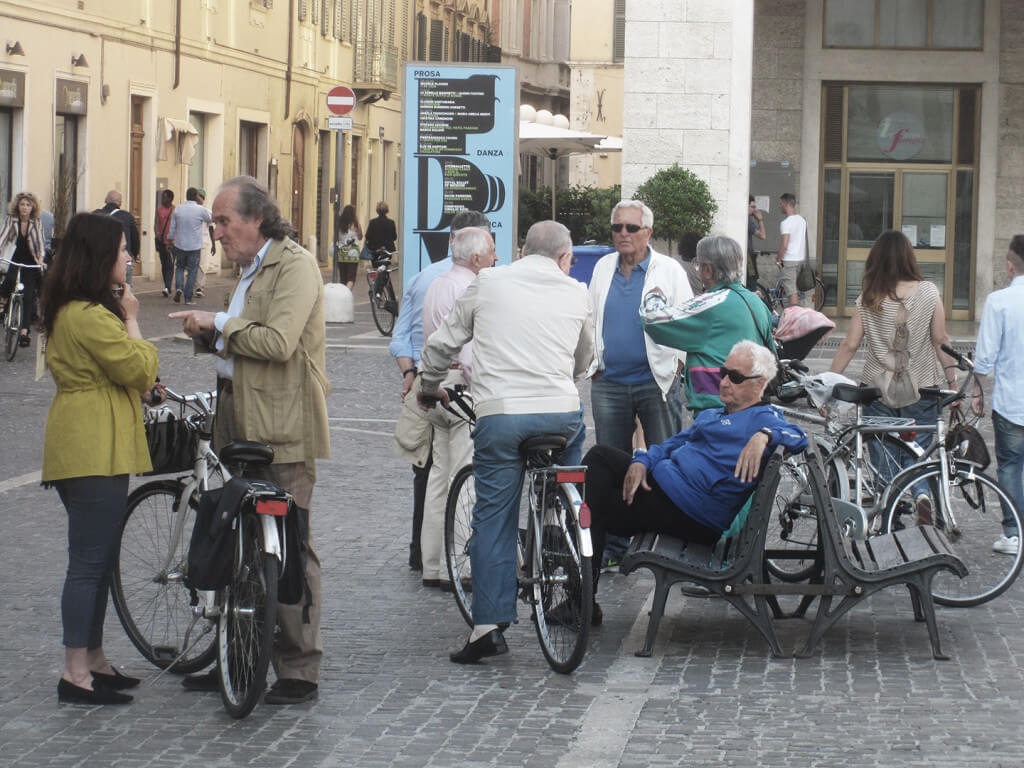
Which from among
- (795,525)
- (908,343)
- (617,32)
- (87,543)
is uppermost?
(617,32)

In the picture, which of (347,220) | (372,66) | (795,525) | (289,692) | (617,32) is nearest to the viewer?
(289,692)

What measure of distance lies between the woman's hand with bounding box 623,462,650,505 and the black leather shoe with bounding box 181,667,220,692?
71.0 inches

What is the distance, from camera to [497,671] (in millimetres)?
6590

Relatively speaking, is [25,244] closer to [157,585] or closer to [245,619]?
[157,585]

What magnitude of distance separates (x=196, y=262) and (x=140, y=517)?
21697mm

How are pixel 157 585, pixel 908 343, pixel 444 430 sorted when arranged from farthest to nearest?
pixel 908 343
pixel 444 430
pixel 157 585

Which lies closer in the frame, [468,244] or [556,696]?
[556,696]

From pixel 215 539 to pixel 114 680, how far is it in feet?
2.34

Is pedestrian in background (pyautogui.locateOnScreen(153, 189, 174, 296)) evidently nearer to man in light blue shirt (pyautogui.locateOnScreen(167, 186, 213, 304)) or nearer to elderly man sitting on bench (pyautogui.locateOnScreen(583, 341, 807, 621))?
man in light blue shirt (pyautogui.locateOnScreen(167, 186, 213, 304))

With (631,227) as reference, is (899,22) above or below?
above

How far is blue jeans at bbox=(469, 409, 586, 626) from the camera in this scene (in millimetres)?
6605

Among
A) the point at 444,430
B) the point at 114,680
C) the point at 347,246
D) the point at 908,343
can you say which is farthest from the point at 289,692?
the point at 347,246

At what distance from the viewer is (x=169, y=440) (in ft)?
20.5

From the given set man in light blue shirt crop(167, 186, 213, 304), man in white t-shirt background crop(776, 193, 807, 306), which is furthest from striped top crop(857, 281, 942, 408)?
man in light blue shirt crop(167, 186, 213, 304)
